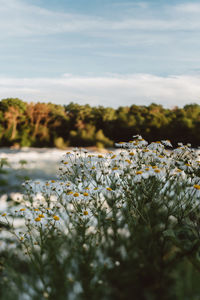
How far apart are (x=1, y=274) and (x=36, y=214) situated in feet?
2.70

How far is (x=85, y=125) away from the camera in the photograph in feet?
24.5

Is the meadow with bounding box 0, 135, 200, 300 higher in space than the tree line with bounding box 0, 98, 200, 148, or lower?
lower

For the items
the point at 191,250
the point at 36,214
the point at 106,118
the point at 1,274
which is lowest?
the point at 1,274

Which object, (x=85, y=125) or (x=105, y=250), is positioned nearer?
(x=105, y=250)

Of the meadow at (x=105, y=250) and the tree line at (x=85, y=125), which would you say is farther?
the tree line at (x=85, y=125)

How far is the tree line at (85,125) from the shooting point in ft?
23.9

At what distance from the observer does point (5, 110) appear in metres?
7.50

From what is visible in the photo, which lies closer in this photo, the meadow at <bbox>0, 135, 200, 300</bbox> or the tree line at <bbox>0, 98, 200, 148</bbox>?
the meadow at <bbox>0, 135, 200, 300</bbox>

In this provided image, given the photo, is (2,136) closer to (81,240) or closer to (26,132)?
(26,132)

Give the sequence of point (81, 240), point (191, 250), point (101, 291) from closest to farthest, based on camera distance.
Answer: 1. point (101, 291)
2. point (191, 250)
3. point (81, 240)

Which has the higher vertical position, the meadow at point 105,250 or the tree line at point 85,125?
the tree line at point 85,125

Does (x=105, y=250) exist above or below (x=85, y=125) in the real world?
below

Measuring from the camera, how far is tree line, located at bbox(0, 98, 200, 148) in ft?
23.9

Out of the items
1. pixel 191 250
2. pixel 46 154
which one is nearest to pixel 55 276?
pixel 191 250
